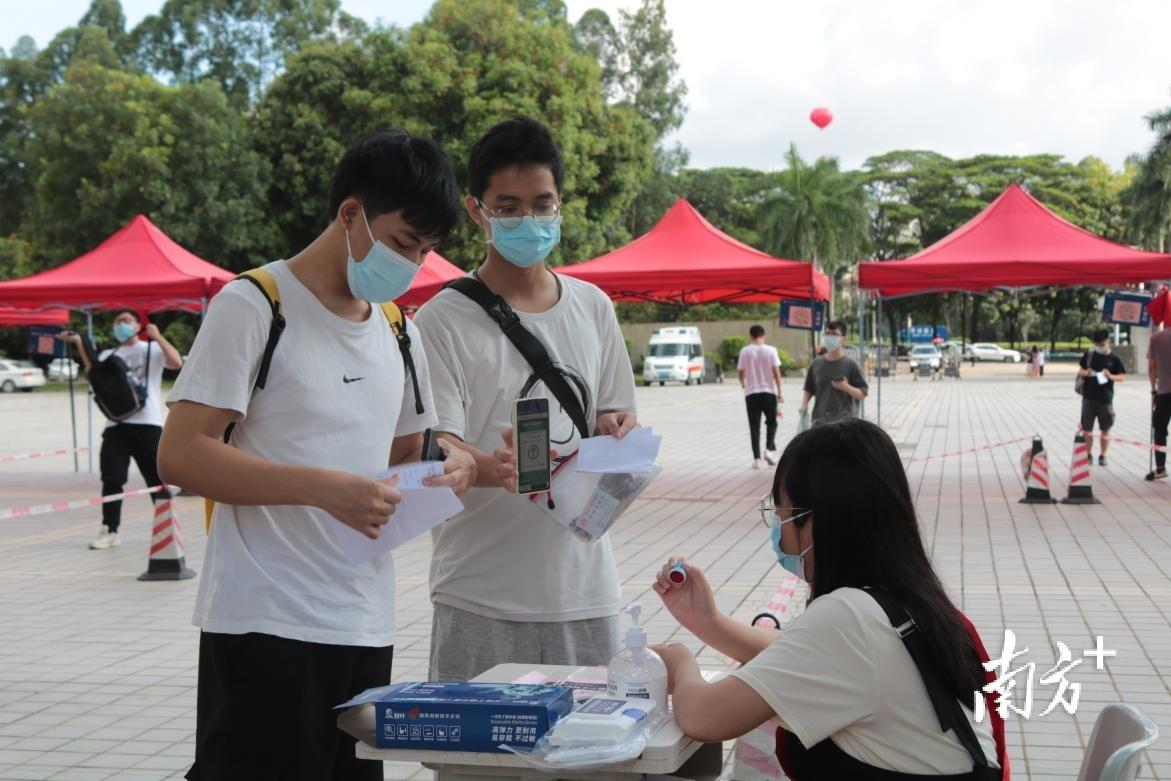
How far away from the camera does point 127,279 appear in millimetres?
13562

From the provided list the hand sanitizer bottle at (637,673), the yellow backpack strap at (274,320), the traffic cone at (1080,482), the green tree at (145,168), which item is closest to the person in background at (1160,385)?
the traffic cone at (1080,482)

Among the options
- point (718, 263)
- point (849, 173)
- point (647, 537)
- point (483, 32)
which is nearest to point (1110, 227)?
point (849, 173)

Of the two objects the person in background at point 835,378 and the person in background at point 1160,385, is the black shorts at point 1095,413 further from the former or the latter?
the person in background at point 835,378

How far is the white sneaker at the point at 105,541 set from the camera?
397 inches

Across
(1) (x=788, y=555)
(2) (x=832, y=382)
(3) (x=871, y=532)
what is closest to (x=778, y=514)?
(1) (x=788, y=555)

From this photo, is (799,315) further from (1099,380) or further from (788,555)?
(788,555)

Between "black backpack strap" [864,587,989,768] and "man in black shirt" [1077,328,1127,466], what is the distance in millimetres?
13048

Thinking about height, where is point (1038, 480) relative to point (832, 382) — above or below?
below

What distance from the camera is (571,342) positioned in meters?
3.02

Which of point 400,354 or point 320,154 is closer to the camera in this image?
point 400,354

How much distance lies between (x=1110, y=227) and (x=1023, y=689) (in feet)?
209

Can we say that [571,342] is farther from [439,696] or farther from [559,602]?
[439,696]

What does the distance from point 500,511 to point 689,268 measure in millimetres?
11104

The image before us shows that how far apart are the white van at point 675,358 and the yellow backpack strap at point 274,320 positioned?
3905 cm
